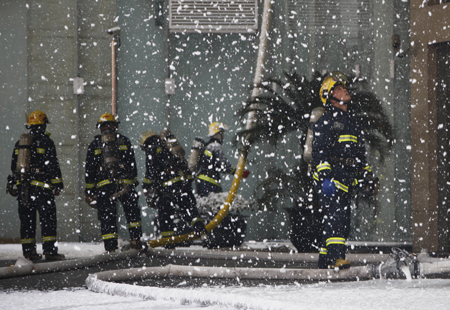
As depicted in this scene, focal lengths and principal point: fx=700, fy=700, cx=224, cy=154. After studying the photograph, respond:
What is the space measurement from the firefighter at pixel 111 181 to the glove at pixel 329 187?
2.77 m

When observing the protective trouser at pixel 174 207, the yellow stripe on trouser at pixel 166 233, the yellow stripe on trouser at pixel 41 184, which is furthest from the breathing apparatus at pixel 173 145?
the yellow stripe on trouser at pixel 41 184

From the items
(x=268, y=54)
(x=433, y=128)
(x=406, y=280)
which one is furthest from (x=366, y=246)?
(x=406, y=280)

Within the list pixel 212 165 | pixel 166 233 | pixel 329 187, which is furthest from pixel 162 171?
pixel 329 187

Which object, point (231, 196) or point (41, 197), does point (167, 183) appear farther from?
point (41, 197)

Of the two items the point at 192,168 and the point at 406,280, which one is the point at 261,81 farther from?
the point at 406,280

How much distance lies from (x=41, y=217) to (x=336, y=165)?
3.54 meters

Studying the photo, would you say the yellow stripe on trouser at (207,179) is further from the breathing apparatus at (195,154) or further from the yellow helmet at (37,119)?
the yellow helmet at (37,119)

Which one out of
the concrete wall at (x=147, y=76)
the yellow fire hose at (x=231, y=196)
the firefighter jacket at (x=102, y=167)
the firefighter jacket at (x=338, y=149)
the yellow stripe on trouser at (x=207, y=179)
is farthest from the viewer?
the concrete wall at (x=147, y=76)

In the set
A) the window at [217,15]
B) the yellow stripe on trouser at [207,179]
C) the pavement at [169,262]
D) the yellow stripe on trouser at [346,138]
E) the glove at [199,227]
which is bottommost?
the pavement at [169,262]

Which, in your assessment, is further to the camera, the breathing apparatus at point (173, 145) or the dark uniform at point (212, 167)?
the dark uniform at point (212, 167)

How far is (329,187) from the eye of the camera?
5.67m

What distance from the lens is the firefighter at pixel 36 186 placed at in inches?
297

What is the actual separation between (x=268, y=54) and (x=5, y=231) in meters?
4.76

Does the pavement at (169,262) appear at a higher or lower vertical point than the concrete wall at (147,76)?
lower
